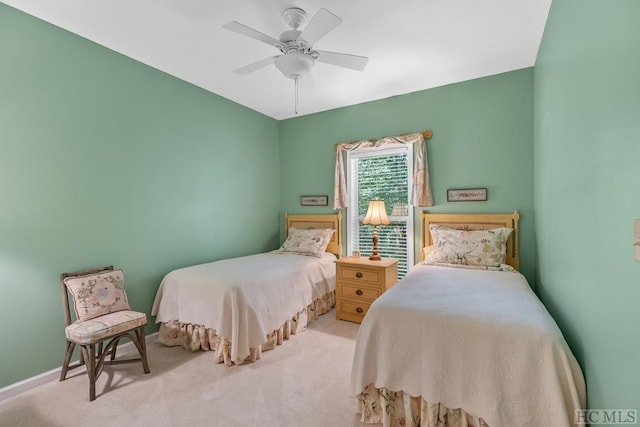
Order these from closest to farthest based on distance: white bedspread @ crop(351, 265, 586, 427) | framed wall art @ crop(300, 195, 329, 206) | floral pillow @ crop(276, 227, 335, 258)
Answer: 1. white bedspread @ crop(351, 265, 586, 427)
2. floral pillow @ crop(276, 227, 335, 258)
3. framed wall art @ crop(300, 195, 329, 206)

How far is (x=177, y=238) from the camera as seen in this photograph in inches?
125

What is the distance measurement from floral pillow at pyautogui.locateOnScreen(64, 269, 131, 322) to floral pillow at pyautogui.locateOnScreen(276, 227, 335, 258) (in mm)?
1978

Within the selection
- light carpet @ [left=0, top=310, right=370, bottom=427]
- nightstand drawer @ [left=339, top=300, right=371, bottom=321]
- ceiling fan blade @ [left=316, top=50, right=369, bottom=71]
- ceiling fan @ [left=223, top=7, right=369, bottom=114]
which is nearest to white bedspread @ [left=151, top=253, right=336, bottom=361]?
light carpet @ [left=0, top=310, right=370, bottom=427]

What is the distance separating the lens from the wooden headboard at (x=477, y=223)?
2975mm

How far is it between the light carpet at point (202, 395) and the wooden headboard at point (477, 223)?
1762 mm

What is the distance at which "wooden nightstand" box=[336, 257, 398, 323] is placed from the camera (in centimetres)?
315

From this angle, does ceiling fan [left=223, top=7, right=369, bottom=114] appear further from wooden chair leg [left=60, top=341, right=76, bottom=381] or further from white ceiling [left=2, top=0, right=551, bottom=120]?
wooden chair leg [left=60, top=341, right=76, bottom=381]

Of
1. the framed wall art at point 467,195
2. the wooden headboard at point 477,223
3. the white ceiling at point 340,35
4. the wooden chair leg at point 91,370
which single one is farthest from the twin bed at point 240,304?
the white ceiling at point 340,35

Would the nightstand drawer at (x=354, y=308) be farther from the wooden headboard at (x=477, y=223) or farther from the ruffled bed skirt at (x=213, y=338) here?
the wooden headboard at (x=477, y=223)

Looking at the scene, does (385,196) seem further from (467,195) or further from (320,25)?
(320,25)

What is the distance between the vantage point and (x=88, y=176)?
2457 millimetres

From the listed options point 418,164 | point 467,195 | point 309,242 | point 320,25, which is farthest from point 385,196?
point 320,25

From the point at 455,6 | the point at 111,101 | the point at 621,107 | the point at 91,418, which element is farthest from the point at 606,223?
the point at 111,101

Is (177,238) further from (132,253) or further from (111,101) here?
(111,101)
